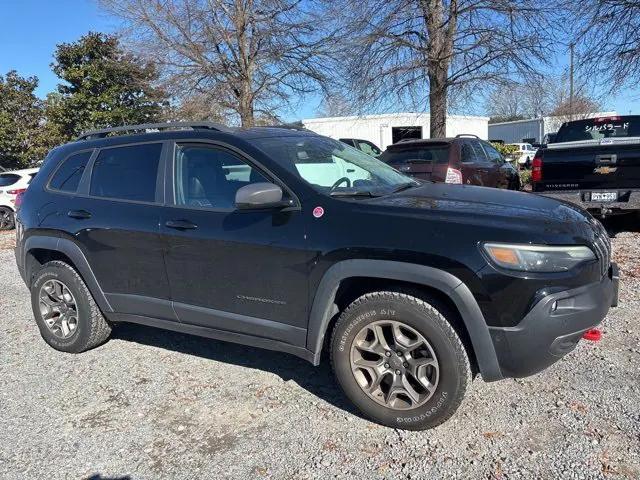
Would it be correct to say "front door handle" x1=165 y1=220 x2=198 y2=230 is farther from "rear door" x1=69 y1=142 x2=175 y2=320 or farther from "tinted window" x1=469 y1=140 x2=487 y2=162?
"tinted window" x1=469 y1=140 x2=487 y2=162

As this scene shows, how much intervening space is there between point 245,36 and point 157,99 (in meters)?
3.93

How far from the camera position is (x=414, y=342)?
122 inches

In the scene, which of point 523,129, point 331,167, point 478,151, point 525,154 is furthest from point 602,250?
point 523,129

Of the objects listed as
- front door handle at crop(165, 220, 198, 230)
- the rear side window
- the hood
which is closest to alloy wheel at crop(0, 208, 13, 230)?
the rear side window

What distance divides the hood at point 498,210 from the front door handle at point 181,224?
1248mm

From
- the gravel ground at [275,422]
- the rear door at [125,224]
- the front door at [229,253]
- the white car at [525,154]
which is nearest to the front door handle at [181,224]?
the front door at [229,253]

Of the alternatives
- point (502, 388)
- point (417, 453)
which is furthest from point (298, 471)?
point (502, 388)

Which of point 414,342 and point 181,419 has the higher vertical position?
point 414,342

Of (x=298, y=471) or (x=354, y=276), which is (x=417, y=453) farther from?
(x=354, y=276)

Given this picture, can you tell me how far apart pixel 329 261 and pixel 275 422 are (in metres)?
1.08

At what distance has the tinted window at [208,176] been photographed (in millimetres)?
3723

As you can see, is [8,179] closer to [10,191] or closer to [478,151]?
[10,191]

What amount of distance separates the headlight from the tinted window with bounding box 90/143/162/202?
8.06 ft

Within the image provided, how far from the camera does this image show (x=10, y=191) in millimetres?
13258
